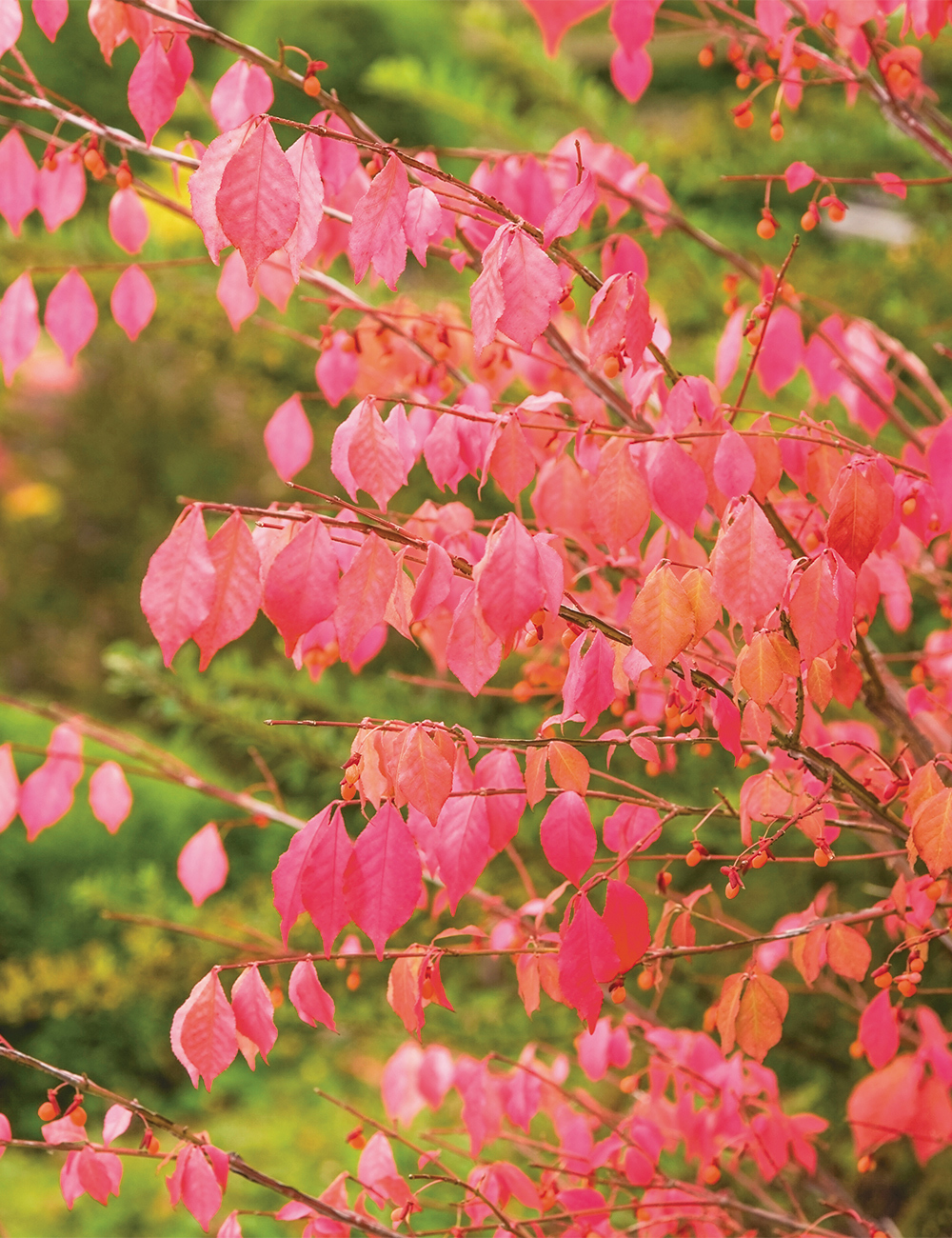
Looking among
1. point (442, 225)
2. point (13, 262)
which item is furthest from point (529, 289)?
point (13, 262)

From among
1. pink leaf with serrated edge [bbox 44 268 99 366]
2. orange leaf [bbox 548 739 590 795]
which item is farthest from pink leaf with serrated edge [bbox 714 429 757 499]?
pink leaf with serrated edge [bbox 44 268 99 366]

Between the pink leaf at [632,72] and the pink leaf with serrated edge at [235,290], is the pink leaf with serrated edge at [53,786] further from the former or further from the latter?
the pink leaf at [632,72]

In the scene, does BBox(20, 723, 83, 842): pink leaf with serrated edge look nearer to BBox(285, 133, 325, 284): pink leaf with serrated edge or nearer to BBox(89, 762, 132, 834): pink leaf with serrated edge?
BBox(89, 762, 132, 834): pink leaf with serrated edge

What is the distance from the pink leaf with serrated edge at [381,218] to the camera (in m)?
0.84

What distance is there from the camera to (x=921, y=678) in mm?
1656

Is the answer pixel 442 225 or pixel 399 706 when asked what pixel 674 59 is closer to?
pixel 399 706

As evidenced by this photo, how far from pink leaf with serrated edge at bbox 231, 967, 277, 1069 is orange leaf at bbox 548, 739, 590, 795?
0.34 metres

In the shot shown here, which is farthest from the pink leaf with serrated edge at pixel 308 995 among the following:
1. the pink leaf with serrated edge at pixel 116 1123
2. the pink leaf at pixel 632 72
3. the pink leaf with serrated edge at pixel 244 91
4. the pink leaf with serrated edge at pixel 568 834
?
the pink leaf at pixel 632 72

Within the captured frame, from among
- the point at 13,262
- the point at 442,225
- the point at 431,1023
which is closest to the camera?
the point at 442,225

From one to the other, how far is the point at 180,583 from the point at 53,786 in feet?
2.43

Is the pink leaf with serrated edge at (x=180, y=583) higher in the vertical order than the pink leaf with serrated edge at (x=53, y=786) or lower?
higher

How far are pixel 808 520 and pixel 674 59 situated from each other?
802cm

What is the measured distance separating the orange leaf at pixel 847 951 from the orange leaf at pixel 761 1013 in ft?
0.28

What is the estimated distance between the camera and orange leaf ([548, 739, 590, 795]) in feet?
3.06
